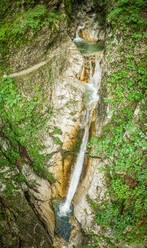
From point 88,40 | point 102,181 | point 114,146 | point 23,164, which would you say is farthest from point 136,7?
point 23,164

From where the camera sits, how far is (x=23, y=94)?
464 centimetres

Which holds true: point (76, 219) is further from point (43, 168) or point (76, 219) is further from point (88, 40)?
point (88, 40)

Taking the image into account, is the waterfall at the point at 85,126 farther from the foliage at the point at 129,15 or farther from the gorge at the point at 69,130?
the foliage at the point at 129,15

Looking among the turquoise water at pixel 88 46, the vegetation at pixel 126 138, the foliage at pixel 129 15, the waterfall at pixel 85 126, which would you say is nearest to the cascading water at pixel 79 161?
the waterfall at pixel 85 126

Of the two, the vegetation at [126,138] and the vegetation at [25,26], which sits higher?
the vegetation at [25,26]

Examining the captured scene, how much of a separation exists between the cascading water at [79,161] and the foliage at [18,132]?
0.93m

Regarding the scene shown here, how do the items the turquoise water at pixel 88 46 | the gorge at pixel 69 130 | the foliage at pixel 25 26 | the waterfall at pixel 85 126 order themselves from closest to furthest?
the gorge at pixel 69 130 < the foliage at pixel 25 26 < the waterfall at pixel 85 126 < the turquoise water at pixel 88 46

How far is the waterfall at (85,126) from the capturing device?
4.61m

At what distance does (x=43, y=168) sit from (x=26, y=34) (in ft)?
15.8

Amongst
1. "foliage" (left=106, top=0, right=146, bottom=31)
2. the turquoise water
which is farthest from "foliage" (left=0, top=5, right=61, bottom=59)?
"foliage" (left=106, top=0, right=146, bottom=31)

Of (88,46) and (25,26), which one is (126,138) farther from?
(25,26)

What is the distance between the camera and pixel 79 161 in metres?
4.79

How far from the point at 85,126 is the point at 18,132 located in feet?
8.07

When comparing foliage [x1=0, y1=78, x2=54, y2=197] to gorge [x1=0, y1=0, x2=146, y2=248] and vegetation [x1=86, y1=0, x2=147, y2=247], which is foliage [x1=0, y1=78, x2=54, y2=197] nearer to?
gorge [x1=0, y1=0, x2=146, y2=248]
